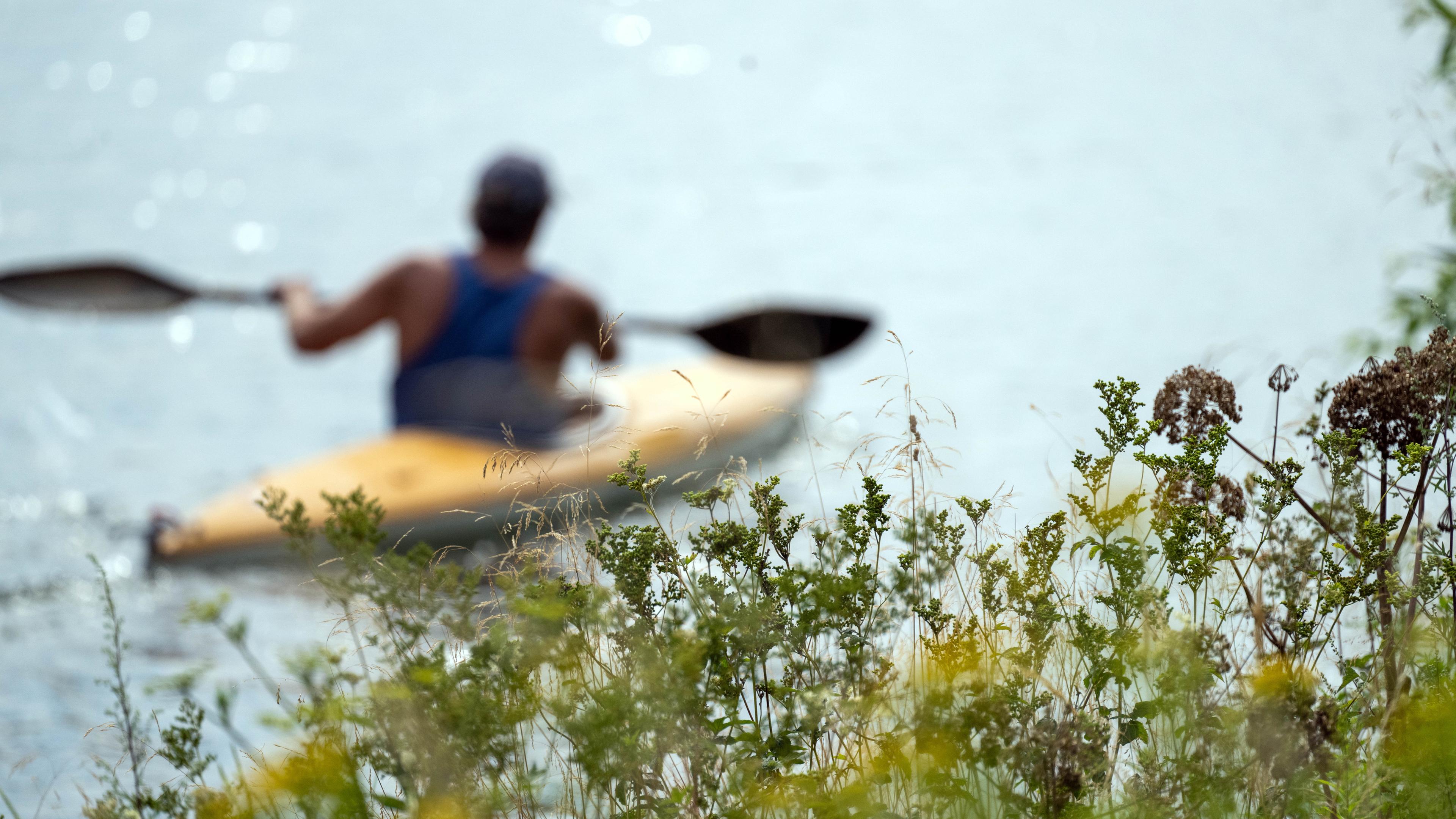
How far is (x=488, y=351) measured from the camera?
518 cm

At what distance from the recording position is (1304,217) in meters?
18.9

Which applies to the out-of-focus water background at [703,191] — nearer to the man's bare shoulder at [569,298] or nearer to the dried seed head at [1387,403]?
the man's bare shoulder at [569,298]

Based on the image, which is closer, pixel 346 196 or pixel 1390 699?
pixel 1390 699

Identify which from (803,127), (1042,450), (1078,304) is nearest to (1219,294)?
(1078,304)

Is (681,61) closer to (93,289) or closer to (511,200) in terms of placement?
(93,289)

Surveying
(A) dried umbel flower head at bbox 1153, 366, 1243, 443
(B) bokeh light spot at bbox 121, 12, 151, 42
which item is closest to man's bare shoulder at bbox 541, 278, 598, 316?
(A) dried umbel flower head at bbox 1153, 366, 1243, 443

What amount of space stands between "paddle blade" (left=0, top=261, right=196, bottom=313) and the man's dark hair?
7.46 feet

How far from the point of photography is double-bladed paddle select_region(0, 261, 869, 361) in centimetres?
636

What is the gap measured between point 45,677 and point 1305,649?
4.99 metres

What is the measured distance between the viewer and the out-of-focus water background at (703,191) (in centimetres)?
1199

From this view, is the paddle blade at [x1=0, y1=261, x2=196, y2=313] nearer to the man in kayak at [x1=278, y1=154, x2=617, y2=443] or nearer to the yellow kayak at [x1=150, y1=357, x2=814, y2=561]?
the yellow kayak at [x1=150, y1=357, x2=814, y2=561]

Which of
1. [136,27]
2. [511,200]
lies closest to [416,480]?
[511,200]

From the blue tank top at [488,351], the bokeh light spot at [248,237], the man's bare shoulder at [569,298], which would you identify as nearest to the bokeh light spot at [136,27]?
the bokeh light spot at [248,237]

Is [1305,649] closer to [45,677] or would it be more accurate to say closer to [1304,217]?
Result: [45,677]
